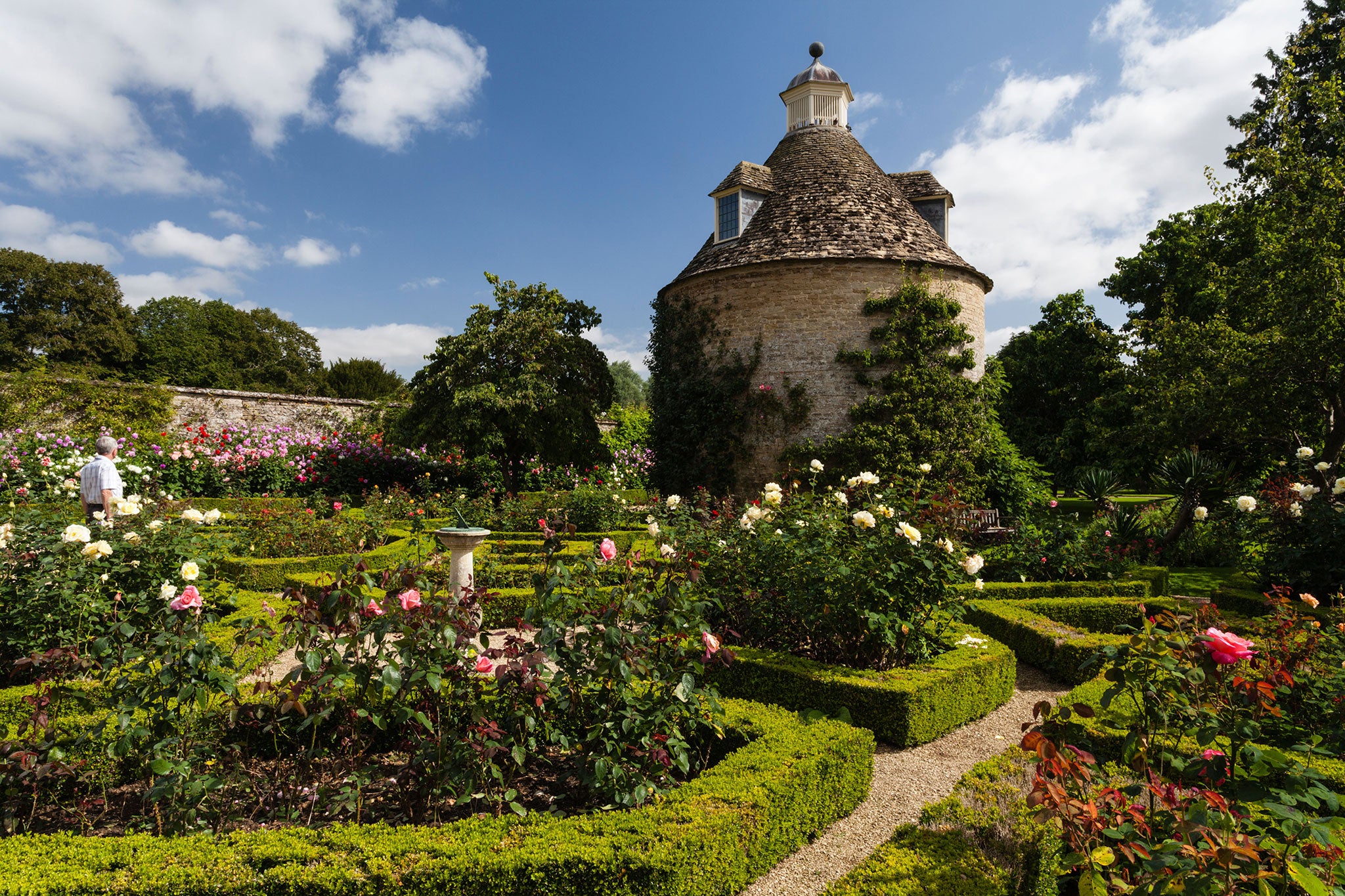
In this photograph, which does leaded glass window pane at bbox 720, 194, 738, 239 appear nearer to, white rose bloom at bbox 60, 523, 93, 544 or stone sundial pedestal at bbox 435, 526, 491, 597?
stone sundial pedestal at bbox 435, 526, 491, 597

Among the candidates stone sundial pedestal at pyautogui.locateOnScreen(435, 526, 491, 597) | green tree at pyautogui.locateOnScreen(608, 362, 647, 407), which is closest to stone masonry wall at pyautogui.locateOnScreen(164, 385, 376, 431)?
stone sundial pedestal at pyautogui.locateOnScreen(435, 526, 491, 597)

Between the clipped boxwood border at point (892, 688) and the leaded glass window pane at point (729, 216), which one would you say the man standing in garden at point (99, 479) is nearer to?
the clipped boxwood border at point (892, 688)

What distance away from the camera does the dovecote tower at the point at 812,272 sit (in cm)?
1456

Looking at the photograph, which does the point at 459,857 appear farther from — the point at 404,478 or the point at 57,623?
the point at 404,478

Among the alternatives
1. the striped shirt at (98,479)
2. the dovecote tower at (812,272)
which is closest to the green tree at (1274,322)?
the dovecote tower at (812,272)

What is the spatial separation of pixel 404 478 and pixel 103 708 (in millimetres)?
16525

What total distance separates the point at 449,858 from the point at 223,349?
168 feet

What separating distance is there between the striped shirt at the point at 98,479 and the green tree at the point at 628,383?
77888 millimetres

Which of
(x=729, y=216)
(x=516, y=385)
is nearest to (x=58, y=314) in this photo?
(x=516, y=385)

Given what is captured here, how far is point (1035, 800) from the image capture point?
6.97ft

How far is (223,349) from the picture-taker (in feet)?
146

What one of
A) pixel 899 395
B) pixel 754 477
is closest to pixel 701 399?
pixel 754 477

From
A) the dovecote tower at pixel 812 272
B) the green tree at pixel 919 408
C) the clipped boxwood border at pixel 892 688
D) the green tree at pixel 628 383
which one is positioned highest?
the green tree at pixel 628 383

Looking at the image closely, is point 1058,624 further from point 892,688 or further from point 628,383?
point 628,383
